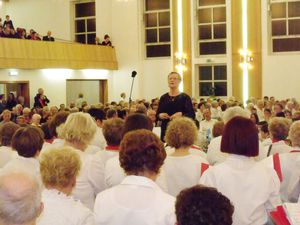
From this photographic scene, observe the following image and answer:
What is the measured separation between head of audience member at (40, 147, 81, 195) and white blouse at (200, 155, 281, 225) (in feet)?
3.45

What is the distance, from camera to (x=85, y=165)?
473 cm

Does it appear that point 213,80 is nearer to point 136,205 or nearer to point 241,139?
point 241,139

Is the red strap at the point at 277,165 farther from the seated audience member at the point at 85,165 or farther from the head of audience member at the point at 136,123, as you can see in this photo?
the seated audience member at the point at 85,165

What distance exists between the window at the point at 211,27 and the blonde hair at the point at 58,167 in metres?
18.8

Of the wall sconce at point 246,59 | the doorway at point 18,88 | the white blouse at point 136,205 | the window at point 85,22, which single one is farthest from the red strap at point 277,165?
the window at point 85,22

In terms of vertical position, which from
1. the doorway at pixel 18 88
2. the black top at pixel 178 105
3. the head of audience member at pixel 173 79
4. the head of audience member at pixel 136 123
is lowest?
the head of audience member at pixel 136 123

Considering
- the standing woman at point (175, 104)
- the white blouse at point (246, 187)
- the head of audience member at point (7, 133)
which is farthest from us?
the standing woman at point (175, 104)

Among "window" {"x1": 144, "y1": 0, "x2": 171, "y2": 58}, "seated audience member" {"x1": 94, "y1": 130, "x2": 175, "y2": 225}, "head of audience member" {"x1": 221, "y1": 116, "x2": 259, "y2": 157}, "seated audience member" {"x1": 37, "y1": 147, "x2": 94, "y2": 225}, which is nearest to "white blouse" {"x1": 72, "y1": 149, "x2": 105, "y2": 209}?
"seated audience member" {"x1": 37, "y1": 147, "x2": 94, "y2": 225}

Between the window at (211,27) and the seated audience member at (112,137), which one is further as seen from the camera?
the window at (211,27)

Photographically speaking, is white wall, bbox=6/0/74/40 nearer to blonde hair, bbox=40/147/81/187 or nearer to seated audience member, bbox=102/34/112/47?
seated audience member, bbox=102/34/112/47

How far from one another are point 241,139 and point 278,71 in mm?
17328

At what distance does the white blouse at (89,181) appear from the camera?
464 cm

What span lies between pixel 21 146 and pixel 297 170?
98.3 inches

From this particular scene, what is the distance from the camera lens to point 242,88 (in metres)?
21.0
